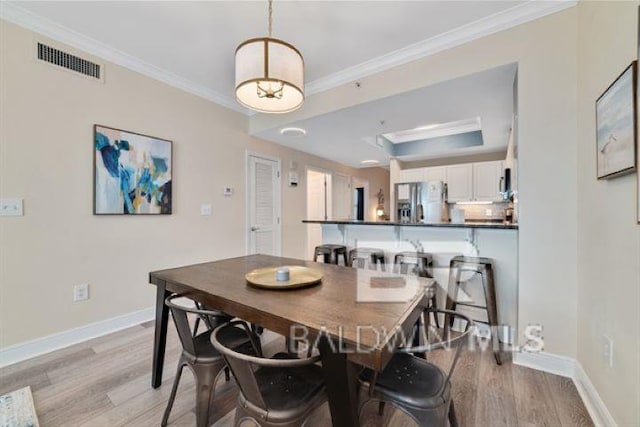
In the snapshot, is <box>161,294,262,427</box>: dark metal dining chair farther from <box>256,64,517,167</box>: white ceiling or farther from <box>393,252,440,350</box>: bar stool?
<box>256,64,517,167</box>: white ceiling

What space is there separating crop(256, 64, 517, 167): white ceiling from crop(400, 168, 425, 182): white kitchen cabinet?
20.5 inches

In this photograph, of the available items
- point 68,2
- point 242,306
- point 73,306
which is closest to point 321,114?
point 68,2

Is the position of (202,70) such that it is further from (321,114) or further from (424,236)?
(424,236)

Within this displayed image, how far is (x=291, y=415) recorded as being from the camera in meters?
0.99

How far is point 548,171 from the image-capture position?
191 centimetres

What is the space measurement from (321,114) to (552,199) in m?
2.28

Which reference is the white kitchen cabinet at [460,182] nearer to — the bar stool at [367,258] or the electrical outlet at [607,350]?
the bar stool at [367,258]

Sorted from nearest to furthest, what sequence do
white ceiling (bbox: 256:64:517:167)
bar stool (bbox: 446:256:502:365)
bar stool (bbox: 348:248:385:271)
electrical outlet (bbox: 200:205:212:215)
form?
bar stool (bbox: 446:256:502:365) → white ceiling (bbox: 256:64:517:167) → bar stool (bbox: 348:248:385:271) → electrical outlet (bbox: 200:205:212:215)

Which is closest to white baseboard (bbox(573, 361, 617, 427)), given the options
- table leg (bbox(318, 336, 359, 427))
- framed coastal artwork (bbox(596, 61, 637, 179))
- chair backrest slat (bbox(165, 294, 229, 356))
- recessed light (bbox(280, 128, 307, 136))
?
framed coastal artwork (bbox(596, 61, 637, 179))

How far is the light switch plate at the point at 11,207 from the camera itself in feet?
6.66

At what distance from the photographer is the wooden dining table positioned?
0.93m

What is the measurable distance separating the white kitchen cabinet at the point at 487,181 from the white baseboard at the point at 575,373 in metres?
3.30

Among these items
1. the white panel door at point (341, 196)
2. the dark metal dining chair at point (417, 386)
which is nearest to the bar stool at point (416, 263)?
the dark metal dining chair at point (417, 386)

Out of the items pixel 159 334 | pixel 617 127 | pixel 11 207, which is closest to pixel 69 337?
pixel 11 207
